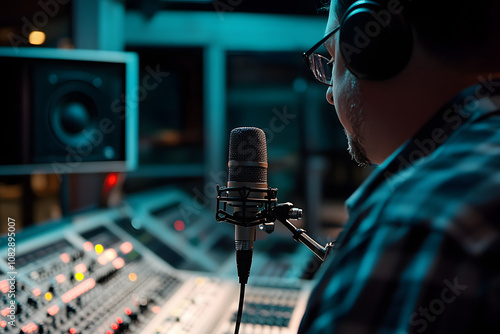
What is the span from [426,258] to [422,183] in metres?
0.07

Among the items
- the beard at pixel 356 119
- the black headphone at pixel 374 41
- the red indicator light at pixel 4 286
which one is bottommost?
the red indicator light at pixel 4 286

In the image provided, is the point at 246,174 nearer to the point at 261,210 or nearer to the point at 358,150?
the point at 261,210

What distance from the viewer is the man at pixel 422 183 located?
36cm

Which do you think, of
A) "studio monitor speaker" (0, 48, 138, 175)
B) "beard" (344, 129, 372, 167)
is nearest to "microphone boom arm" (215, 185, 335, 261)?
"beard" (344, 129, 372, 167)

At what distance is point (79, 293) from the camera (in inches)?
41.3

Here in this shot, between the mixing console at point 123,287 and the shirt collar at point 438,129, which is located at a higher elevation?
the shirt collar at point 438,129

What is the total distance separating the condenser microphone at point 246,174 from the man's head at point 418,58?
247 millimetres

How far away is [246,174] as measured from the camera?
82 cm

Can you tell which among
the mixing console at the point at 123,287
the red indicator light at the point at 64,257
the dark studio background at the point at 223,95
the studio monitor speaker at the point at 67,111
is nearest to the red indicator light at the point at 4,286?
the mixing console at the point at 123,287

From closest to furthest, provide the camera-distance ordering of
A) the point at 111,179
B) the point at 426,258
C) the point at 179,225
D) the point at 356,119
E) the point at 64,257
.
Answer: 1. the point at 426,258
2. the point at 356,119
3. the point at 64,257
4. the point at 111,179
5. the point at 179,225

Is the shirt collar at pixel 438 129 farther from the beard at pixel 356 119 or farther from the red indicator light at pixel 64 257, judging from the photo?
the red indicator light at pixel 64 257

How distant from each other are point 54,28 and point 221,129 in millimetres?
1043

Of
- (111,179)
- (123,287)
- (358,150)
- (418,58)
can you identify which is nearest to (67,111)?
(111,179)

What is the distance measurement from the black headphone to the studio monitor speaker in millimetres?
986
